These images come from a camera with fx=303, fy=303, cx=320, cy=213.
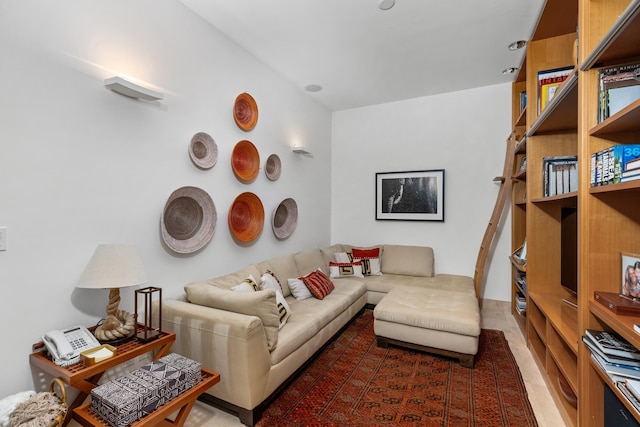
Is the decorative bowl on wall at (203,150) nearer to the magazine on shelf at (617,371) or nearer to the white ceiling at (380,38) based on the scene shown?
the white ceiling at (380,38)

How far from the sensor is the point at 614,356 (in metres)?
1.34

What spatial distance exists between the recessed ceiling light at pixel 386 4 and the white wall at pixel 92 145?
146 centimetres

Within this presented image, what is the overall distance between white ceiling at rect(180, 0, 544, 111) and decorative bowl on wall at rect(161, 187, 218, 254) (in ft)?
5.18

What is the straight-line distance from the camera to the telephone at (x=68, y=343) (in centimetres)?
154

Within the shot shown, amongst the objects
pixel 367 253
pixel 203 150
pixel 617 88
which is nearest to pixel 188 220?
pixel 203 150

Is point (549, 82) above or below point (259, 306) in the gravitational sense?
above

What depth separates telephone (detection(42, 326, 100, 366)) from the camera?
5.07 feet

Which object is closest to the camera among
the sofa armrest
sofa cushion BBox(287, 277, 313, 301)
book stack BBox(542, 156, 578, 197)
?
the sofa armrest

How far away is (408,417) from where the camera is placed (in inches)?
76.0

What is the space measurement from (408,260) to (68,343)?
373 centimetres

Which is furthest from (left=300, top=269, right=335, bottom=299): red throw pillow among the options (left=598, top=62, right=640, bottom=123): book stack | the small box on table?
(left=598, top=62, right=640, bottom=123): book stack

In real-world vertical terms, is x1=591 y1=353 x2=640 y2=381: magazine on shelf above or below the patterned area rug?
above

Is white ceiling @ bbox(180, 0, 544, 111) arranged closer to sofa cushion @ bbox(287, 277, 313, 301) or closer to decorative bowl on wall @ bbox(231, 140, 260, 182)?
decorative bowl on wall @ bbox(231, 140, 260, 182)

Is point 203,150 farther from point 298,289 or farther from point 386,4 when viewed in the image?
point 386,4
